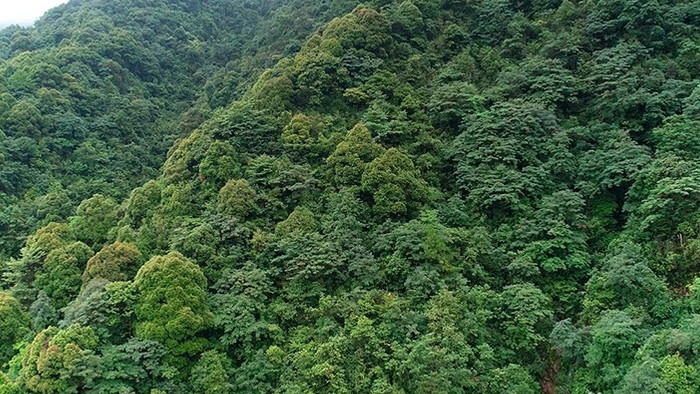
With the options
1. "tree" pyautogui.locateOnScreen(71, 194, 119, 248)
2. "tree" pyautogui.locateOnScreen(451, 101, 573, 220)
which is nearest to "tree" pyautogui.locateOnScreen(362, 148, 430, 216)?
"tree" pyautogui.locateOnScreen(451, 101, 573, 220)

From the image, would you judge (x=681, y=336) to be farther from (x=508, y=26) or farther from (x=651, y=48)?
(x=508, y=26)

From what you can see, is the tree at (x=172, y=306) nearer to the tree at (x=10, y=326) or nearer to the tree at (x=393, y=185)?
the tree at (x=10, y=326)

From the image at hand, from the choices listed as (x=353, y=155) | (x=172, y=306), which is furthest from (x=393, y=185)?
(x=172, y=306)

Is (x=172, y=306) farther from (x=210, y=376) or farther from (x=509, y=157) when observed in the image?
(x=509, y=157)

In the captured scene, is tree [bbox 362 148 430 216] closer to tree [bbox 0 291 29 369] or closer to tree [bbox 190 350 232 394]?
tree [bbox 190 350 232 394]

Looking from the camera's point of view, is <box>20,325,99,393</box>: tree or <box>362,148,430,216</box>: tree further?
<box>362,148,430,216</box>: tree
